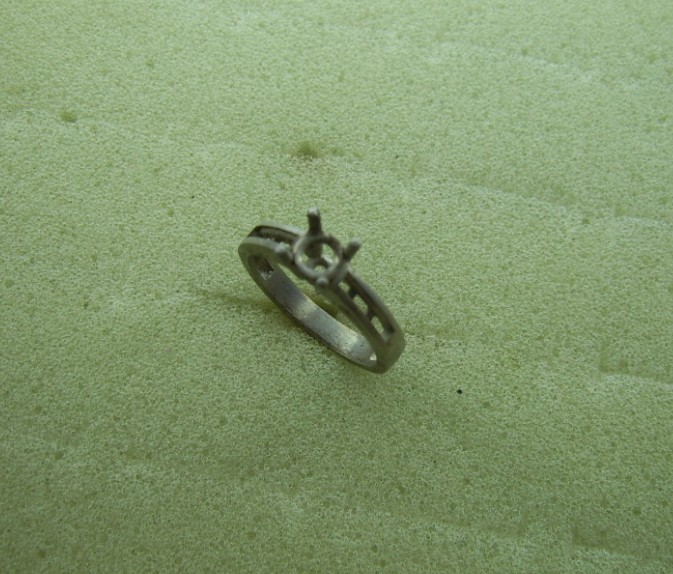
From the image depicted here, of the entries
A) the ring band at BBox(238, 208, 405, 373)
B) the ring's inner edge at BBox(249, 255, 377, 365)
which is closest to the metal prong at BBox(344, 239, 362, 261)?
the ring band at BBox(238, 208, 405, 373)

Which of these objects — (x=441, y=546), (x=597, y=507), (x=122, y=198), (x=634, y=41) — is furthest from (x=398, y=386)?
(x=634, y=41)

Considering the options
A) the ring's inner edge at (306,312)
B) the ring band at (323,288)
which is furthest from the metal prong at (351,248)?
the ring's inner edge at (306,312)

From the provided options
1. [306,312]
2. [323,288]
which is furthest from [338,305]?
[306,312]

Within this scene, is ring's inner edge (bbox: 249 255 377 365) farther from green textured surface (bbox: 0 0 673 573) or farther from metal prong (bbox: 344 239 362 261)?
metal prong (bbox: 344 239 362 261)

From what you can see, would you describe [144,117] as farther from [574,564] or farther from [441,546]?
[574,564]

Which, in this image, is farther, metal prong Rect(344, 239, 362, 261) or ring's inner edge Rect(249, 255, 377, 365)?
ring's inner edge Rect(249, 255, 377, 365)

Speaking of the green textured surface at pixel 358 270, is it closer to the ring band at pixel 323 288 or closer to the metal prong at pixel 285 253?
the ring band at pixel 323 288

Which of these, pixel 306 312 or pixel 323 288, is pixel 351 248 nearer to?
pixel 323 288

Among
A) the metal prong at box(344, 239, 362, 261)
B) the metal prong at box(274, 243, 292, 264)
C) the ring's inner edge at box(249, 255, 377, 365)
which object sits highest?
the metal prong at box(344, 239, 362, 261)
